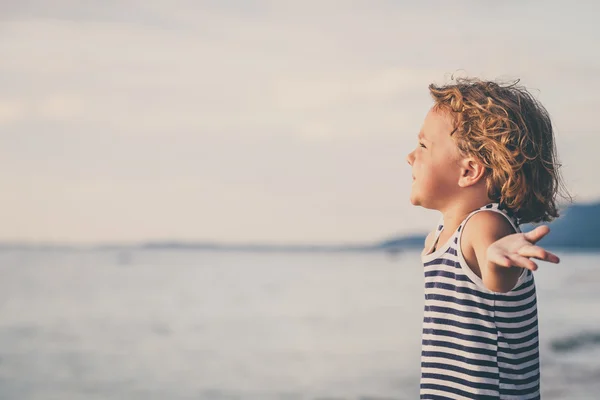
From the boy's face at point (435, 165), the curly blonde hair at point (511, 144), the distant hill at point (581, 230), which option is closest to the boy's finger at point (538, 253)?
the curly blonde hair at point (511, 144)

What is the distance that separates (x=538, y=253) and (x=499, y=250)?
7.9 inches

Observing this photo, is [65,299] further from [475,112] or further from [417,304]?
[475,112]

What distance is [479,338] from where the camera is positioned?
8.02 feet

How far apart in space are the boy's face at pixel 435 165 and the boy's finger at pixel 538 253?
2.02ft

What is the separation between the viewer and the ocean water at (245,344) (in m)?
8.36

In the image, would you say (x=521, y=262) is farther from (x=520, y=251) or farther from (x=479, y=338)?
(x=479, y=338)

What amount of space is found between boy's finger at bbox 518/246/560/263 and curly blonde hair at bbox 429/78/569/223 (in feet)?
1.63

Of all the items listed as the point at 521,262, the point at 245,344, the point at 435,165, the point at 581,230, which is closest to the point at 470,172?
the point at 435,165

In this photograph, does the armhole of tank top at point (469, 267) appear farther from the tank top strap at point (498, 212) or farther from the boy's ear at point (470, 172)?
the boy's ear at point (470, 172)

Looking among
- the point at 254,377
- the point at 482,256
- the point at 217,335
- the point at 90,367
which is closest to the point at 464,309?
the point at 482,256

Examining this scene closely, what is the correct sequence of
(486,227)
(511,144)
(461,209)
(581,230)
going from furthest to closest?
(581,230) → (461,209) → (511,144) → (486,227)

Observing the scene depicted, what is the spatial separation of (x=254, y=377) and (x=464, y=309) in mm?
6795

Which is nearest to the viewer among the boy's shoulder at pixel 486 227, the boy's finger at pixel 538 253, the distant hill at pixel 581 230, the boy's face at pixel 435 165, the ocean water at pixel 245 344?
the boy's finger at pixel 538 253

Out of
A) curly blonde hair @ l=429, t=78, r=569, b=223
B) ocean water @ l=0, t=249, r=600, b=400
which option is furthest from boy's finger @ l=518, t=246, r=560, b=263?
ocean water @ l=0, t=249, r=600, b=400
